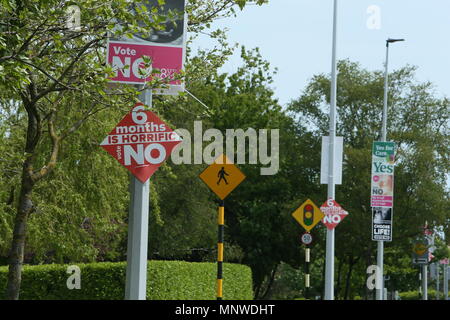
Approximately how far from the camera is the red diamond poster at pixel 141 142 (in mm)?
9422

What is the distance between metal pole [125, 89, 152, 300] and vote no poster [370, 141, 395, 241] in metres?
19.7

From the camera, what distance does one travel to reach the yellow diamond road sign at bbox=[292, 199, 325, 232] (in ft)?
79.3

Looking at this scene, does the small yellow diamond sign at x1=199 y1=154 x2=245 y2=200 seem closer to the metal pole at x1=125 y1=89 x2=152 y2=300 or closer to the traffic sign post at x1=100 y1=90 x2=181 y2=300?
the metal pole at x1=125 y1=89 x2=152 y2=300

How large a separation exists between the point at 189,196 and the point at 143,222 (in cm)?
2499

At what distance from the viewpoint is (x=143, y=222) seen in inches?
403

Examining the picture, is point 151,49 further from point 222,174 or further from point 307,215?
point 307,215

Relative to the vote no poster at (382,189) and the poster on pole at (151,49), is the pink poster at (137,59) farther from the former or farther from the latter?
the vote no poster at (382,189)

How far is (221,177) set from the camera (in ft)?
45.7

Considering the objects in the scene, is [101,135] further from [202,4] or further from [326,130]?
[326,130]

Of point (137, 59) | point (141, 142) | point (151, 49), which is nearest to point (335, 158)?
point (151, 49)

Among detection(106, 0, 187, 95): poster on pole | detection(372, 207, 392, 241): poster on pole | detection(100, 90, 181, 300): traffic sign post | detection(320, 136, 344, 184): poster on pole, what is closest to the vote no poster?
detection(372, 207, 392, 241): poster on pole

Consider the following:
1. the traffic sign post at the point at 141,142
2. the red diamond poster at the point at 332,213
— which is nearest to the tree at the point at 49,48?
the traffic sign post at the point at 141,142

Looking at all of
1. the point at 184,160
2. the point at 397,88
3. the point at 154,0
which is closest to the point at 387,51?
the point at 397,88

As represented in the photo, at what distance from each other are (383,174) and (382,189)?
1.91 feet
